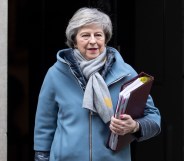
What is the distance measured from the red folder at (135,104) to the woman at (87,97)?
0.04m

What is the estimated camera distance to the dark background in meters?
4.45

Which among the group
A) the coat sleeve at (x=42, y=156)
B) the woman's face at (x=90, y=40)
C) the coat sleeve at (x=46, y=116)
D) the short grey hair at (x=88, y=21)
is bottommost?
the coat sleeve at (x=42, y=156)

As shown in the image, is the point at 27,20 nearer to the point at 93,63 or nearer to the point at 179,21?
the point at 179,21

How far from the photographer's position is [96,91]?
2666mm

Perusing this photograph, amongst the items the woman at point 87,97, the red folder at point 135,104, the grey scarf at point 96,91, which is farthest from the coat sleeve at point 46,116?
the red folder at point 135,104

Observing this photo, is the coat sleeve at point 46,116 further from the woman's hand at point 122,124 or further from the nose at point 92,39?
the woman's hand at point 122,124

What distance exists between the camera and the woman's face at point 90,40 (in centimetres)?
274

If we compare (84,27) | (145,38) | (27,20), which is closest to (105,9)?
(145,38)

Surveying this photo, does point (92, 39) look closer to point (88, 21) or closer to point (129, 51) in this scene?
point (88, 21)

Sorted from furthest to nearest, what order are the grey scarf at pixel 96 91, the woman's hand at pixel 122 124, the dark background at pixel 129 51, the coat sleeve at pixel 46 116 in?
1. the dark background at pixel 129 51
2. the coat sleeve at pixel 46 116
3. the grey scarf at pixel 96 91
4. the woman's hand at pixel 122 124

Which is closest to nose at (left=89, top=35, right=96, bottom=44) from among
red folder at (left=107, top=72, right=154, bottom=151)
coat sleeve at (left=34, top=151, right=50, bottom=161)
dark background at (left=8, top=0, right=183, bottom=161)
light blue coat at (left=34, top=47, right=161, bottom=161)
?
light blue coat at (left=34, top=47, right=161, bottom=161)

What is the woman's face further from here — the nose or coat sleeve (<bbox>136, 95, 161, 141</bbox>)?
coat sleeve (<bbox>136, 95, 161, 141</bbox>)

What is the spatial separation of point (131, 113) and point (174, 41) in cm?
239

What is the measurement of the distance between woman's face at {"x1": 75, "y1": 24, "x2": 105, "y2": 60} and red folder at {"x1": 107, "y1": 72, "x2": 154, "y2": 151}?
0.28m
